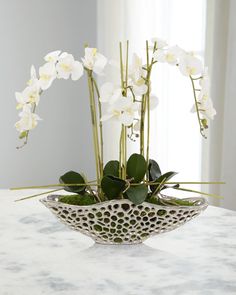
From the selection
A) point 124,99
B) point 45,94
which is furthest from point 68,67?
point 45,94

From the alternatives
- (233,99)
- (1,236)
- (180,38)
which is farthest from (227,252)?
(180,38)

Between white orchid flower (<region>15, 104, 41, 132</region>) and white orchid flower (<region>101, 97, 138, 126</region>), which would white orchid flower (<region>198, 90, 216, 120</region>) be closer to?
white orchid flower (<region>101, 97, 138, 126</region>)

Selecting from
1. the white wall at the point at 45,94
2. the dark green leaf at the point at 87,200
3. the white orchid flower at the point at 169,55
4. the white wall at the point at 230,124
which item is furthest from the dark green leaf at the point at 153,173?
the white wall at the point at 45,94

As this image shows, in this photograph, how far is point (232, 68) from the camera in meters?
2.70

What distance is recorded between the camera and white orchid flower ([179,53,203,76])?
1.22 meters

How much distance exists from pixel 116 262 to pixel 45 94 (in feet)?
9.42

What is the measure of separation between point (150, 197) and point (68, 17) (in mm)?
2861

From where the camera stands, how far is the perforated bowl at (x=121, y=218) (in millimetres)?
1220

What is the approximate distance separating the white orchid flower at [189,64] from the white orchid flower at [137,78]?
0.26 ft

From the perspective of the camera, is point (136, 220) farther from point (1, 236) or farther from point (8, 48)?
point (8, 48)

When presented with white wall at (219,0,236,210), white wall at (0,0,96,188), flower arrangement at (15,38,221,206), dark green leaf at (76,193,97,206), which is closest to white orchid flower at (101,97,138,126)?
flower arrangement at (15,38,221,206)

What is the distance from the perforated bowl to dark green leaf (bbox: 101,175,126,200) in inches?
0.8

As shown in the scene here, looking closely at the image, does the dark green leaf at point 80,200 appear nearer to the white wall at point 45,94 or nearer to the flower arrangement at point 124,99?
the flower arrangement at point 124,99

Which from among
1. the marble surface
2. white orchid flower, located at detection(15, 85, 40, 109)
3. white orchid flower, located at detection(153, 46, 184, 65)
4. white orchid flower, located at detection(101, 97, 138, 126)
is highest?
white orchid flower, located at detection(153, 46, 184, 65)
